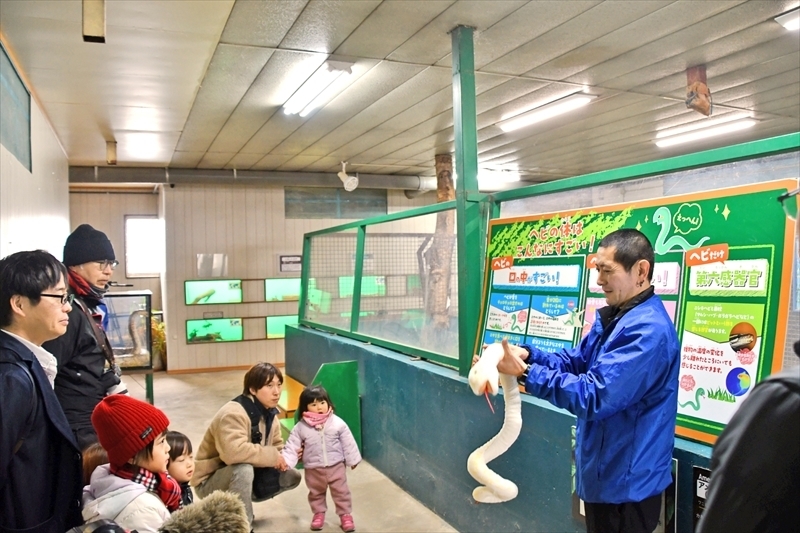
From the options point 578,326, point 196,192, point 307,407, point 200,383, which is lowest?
point 200,383

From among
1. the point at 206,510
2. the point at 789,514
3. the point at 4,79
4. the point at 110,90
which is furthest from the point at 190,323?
the point at 789,514

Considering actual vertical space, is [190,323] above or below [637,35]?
below

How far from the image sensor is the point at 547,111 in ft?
19.3

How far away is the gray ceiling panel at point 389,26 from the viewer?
3.50m

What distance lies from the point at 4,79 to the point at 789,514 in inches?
175

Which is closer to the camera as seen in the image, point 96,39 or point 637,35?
point 96,39

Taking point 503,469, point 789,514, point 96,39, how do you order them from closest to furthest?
point 789,514, point 96,39, point 503,469

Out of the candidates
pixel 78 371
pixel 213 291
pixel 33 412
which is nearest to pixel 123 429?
pixel 33 412

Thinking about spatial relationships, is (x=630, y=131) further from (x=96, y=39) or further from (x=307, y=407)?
(x=96, y=39)

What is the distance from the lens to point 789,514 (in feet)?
2.15

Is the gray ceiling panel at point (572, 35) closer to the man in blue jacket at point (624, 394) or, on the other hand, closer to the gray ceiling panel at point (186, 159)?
the man in blue jacket at point (624, 394)

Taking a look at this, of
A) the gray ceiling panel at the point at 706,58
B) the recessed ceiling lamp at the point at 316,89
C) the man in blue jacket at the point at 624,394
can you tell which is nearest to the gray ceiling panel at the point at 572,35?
the gray ceiling panel at the point at 706,58

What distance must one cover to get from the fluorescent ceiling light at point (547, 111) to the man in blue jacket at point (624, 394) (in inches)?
153

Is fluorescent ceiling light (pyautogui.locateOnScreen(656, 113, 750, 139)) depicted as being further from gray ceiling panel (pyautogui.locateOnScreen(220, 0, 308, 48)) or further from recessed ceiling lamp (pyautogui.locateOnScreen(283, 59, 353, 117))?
gray ceiling panel (pyautogui.locateOnScreen(220, 0, 308, 48))
